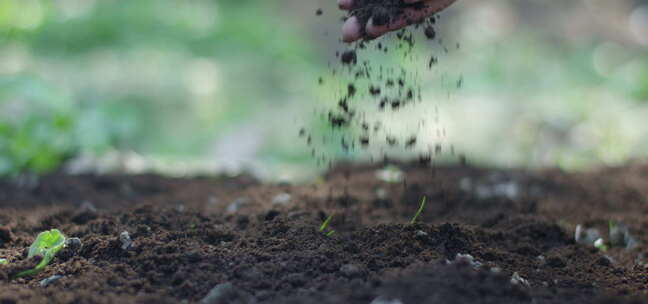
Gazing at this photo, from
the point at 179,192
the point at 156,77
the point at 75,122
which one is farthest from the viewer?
the point at 156,77

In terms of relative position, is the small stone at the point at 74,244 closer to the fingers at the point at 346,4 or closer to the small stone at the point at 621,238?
the fingers at the point at 346,4

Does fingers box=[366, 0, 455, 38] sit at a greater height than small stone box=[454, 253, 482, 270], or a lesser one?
greater

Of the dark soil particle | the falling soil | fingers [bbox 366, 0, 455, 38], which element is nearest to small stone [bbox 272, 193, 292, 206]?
the falling soil

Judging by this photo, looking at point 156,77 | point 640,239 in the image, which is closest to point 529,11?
point 156,77

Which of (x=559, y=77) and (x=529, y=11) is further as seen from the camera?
(x=529, y=11)

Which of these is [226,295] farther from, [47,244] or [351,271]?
[47,244]

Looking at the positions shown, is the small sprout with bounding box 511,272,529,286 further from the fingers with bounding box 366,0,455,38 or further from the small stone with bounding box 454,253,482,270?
the fingers with bounding box 366,0,455,38

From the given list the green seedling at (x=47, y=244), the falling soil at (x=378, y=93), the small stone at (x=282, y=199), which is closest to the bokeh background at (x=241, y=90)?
the falling soil at (x=378, y=93)

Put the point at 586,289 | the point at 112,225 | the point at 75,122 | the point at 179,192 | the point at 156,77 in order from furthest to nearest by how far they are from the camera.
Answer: the point at 156,77, the point at 75,122, the point at 179,192, the point at 112,225, the point at 586,289

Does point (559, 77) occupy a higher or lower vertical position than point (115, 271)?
higher

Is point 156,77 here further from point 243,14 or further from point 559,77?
point 559,77
